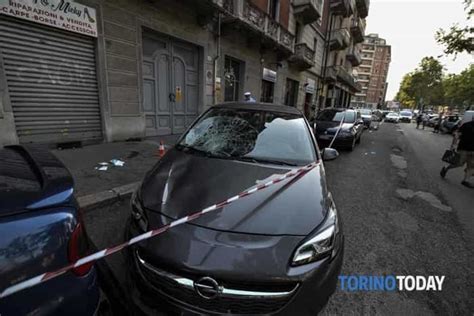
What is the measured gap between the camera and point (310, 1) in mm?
14750

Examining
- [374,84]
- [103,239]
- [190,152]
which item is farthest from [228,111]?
[374,84]

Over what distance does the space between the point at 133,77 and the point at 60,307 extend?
23.0 feet

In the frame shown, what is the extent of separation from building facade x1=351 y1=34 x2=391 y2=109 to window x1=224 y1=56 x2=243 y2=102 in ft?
266

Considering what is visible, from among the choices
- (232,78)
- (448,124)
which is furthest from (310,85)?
(448,124)

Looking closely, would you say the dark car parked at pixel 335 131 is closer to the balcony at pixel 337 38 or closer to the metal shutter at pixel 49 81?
the metal shutter at pixel 49 81

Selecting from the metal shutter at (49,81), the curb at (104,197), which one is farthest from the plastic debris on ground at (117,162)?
the metal shutter at (49,81)

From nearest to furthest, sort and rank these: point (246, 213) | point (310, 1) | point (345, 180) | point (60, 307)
Result: point (60, 307), point (246, 213), point (345, 180), point (310, 1)

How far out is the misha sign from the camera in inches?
184

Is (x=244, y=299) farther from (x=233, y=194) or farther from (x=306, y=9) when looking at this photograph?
(x=306, y=9)

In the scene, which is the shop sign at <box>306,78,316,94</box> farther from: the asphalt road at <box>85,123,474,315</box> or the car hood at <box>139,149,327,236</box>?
the car hood at <box>139,149,327,236</box>

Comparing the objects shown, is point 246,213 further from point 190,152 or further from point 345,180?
point 345,180

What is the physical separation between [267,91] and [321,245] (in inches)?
568

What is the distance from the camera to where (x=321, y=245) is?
159 cm

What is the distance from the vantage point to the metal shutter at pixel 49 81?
491 centimetres
